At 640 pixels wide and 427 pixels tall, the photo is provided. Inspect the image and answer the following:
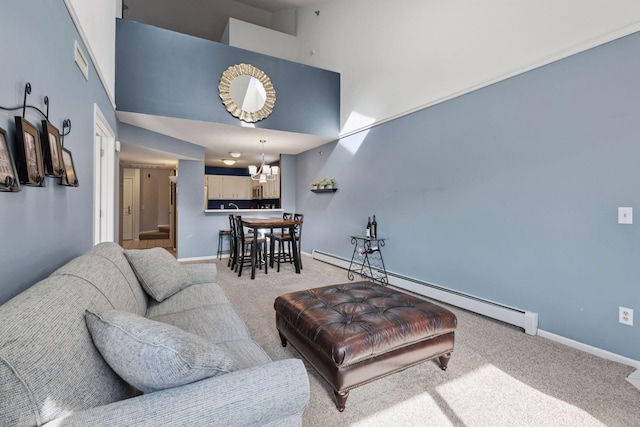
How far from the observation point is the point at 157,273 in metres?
2.17

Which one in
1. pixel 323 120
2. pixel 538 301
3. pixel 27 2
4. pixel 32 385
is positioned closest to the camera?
pixel 32 385

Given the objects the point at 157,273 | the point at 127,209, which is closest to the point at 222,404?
the point at 157,273

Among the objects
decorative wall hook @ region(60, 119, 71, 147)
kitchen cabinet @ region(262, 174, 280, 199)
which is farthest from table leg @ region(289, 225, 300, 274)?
decorative wall hook @ region(60, 119, 71, 147)

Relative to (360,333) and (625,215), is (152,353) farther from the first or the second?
(625,215)

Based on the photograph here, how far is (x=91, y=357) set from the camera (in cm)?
95

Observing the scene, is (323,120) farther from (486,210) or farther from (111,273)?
(111,273)

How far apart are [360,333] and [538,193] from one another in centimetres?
222

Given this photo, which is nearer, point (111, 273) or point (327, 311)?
point (111, 273)

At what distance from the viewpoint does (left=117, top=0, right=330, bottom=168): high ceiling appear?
186 inches

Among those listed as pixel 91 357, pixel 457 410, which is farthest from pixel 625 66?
pixel 91 357

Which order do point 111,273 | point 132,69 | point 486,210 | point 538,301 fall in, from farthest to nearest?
1. point 132,69
2. point 486,210
3. point 538,301
4. point 111,273

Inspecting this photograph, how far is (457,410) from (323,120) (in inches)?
182

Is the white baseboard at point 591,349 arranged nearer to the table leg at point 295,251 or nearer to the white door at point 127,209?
the table leg at point 295,251

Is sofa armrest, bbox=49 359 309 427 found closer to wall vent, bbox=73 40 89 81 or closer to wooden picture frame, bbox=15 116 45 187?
wooden picture frame, bbox=15 116 45 187
